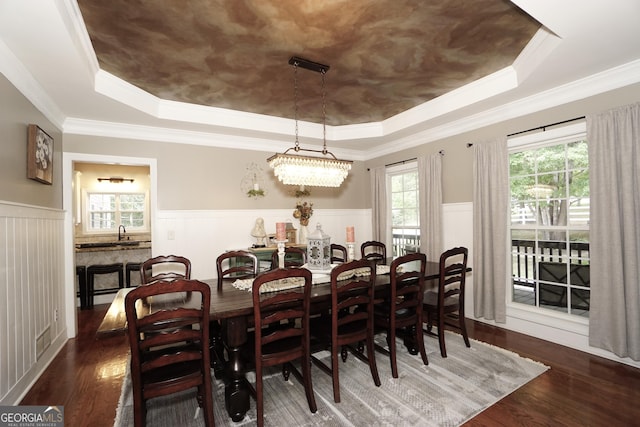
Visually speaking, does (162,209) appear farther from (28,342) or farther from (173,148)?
(28,342)

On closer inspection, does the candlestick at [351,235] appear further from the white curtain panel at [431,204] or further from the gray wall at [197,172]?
the gray wall at [197,172]

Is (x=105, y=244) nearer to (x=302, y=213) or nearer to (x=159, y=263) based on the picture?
(x=159, y=263)

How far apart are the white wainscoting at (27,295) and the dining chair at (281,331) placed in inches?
69.6

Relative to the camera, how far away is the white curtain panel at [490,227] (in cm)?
345

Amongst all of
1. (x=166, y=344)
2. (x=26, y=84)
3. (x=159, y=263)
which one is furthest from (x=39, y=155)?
(x=166, y=344)

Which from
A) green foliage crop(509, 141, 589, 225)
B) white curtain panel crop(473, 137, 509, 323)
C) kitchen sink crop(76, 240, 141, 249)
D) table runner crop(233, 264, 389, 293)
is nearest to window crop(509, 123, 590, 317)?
green foliage crop(509, 141, 589, 225)

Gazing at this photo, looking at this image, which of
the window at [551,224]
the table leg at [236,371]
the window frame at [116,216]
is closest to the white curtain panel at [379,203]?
the window at [551,224]

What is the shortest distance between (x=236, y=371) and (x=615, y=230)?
329cm

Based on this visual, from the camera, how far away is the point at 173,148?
4098mm

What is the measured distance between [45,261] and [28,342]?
2.52 ft

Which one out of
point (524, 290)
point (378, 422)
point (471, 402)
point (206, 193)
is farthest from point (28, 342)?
point (524, 290)

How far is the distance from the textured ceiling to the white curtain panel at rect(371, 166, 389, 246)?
5.58ft

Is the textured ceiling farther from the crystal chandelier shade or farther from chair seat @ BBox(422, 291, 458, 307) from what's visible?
chair seat @ BBox(422, 291, 458, 307)

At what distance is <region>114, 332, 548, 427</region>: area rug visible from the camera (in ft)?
6.68
